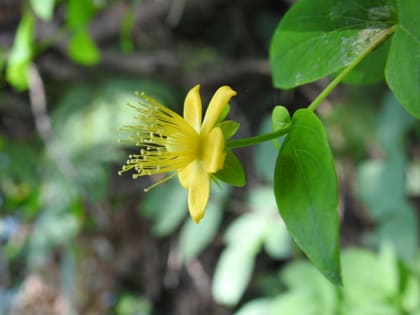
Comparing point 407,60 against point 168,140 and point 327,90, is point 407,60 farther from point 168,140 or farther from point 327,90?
point 168,140

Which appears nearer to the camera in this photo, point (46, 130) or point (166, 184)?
point (166, 184)

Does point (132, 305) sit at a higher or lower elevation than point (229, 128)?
lower

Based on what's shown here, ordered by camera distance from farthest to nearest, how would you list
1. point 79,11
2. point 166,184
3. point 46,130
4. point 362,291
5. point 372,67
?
point 46,130
point 166,184
point 79,11
point 362,291
point 372,67

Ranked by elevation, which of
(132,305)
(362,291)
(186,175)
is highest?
(186,175)

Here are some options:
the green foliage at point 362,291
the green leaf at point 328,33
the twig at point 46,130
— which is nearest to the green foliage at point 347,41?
the green leaf at point 328,33

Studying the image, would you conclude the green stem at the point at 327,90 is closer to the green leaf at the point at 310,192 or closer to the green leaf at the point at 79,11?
the green leaf at the point at 310,192

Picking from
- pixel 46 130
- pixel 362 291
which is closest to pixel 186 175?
pixel 362 291

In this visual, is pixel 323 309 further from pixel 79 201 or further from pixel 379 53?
pixel 79 201

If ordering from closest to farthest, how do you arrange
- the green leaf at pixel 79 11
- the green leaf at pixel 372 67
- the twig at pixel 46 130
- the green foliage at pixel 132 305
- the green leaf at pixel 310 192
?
the green leaf at pixel 310 192 < the green leaf at pixel 372 67 < the green leaf at pixel 79 11 < the twig at pixel 46 130 < the green foliage at pixel 132 305
